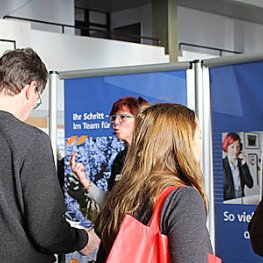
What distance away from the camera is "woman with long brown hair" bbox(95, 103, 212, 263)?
1544mm

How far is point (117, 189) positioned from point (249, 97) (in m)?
1.12

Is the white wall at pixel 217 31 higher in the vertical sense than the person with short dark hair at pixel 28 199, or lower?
higher

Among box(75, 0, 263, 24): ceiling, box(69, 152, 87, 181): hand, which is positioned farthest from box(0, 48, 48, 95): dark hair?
box(75, 0, 263, 24): ceiling

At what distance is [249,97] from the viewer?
2.68 metres

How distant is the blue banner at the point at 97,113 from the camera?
3.01 metres

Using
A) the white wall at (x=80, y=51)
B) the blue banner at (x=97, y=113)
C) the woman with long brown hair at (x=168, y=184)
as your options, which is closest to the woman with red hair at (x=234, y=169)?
the blue banner at (x=97, y=113)

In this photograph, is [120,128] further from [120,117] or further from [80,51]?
[80,51]

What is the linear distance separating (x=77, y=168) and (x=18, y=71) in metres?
1.27

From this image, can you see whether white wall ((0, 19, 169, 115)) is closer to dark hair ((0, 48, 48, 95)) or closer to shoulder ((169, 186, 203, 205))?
dark hair ((0, 48, 48, 95))

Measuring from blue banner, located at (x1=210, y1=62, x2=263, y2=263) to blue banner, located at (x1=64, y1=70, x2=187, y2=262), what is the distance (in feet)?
0.87

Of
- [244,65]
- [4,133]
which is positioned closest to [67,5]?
[244,65]

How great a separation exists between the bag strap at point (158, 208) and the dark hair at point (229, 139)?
3.85 ft

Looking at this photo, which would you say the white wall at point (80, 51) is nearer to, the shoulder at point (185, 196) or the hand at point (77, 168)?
the hand at point (77, 168)

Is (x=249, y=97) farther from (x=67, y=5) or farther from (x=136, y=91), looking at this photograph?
(x=67, y=5)
